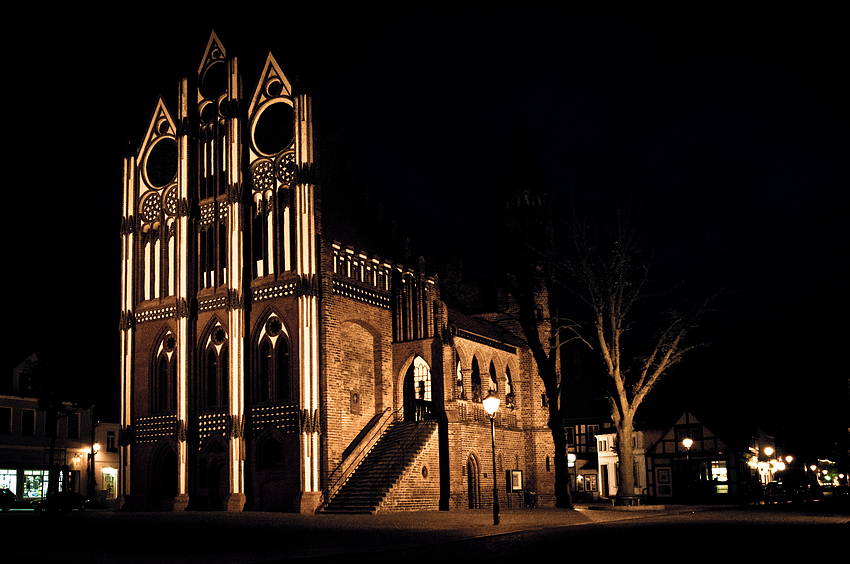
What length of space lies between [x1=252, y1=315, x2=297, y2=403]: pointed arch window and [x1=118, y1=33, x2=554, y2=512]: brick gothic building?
0.28 feet

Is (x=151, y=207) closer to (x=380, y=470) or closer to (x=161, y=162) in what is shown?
(x=161, y=162)

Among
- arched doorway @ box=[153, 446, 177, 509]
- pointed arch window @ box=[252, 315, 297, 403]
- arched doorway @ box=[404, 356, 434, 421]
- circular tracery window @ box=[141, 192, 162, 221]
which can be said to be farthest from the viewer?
circular tracery window @ box=[141, 192, 162, 221]

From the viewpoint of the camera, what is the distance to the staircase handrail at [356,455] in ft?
110

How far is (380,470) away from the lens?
33.1 metres

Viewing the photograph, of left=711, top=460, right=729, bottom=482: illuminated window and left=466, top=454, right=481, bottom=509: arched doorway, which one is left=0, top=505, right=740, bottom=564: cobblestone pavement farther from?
left=711, top=460, right=729, bottom=482: illuminated window

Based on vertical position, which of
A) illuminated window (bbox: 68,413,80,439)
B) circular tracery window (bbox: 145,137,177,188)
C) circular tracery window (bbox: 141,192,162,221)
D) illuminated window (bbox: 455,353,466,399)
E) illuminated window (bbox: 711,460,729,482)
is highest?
circular tracery window (bbox: 145,137,177,188)

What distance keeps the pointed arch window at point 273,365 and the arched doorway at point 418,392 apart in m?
6.02

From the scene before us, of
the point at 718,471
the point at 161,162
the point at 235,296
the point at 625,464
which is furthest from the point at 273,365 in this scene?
the point at 718,471

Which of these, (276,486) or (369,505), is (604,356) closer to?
(369,505)

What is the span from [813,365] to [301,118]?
27.6 m

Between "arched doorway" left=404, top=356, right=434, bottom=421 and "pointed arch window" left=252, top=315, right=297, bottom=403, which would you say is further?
"arched doorway" left=404, top=356, right=434, bottom=421

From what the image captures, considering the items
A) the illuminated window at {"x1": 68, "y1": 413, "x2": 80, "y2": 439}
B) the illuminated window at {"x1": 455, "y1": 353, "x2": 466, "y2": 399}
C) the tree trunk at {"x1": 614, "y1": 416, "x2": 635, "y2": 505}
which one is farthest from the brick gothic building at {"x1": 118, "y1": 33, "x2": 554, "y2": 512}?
the illuminated window at {"x1": 68, "y1": 413, "x2": 80, "y2": 439}

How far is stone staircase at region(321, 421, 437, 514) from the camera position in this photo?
104 ft

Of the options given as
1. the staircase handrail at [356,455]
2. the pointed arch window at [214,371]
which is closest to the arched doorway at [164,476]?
the pointed arch window at [214,371]
